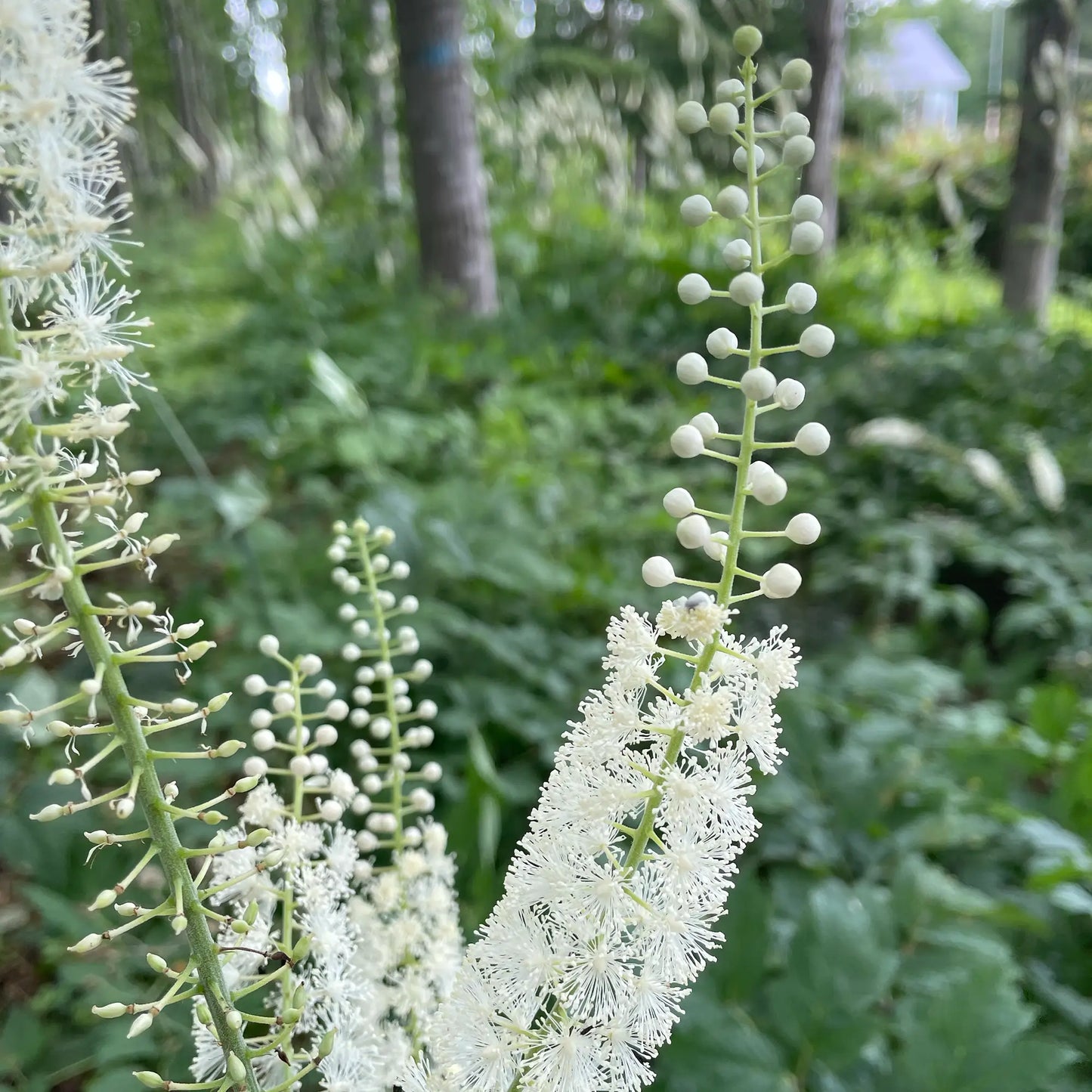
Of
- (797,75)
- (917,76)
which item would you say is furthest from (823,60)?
(917,76)

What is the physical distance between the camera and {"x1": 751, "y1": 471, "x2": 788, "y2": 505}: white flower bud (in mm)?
474

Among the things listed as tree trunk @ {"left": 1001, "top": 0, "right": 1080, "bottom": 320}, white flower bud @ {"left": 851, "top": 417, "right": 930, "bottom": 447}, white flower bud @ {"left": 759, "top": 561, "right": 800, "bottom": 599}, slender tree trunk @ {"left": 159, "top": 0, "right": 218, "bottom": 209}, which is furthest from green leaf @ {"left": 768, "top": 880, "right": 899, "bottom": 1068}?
tree trunk @ {"left": 1001, "top": 0, "right": 1080, "bottom": 320}

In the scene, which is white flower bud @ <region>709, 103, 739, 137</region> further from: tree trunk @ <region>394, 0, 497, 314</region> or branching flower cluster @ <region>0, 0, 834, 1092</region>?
tree trunk @ <region>394, 0, 497, 314</region>

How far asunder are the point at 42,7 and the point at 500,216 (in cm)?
497

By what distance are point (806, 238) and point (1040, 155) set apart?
4.38 meters

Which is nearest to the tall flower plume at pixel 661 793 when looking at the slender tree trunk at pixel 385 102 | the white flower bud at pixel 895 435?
the white flower bud at pixel 895 435

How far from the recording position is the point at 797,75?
0.54m

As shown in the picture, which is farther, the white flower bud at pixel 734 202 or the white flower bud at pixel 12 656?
the white flower bud at pixel 734 202

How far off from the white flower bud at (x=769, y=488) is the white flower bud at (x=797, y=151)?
0.18 meters

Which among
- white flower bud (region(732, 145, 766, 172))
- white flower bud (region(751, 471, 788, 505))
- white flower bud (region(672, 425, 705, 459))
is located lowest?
white flower bud (region(751, 471, 788, 505))

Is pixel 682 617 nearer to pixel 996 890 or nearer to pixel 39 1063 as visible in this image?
pixel 39 1063

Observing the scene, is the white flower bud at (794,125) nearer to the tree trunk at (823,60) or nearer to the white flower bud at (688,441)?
the white flower bud at (688,441)

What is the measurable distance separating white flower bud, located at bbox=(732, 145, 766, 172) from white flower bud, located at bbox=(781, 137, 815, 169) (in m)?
0.01

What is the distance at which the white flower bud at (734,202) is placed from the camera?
0.50m
